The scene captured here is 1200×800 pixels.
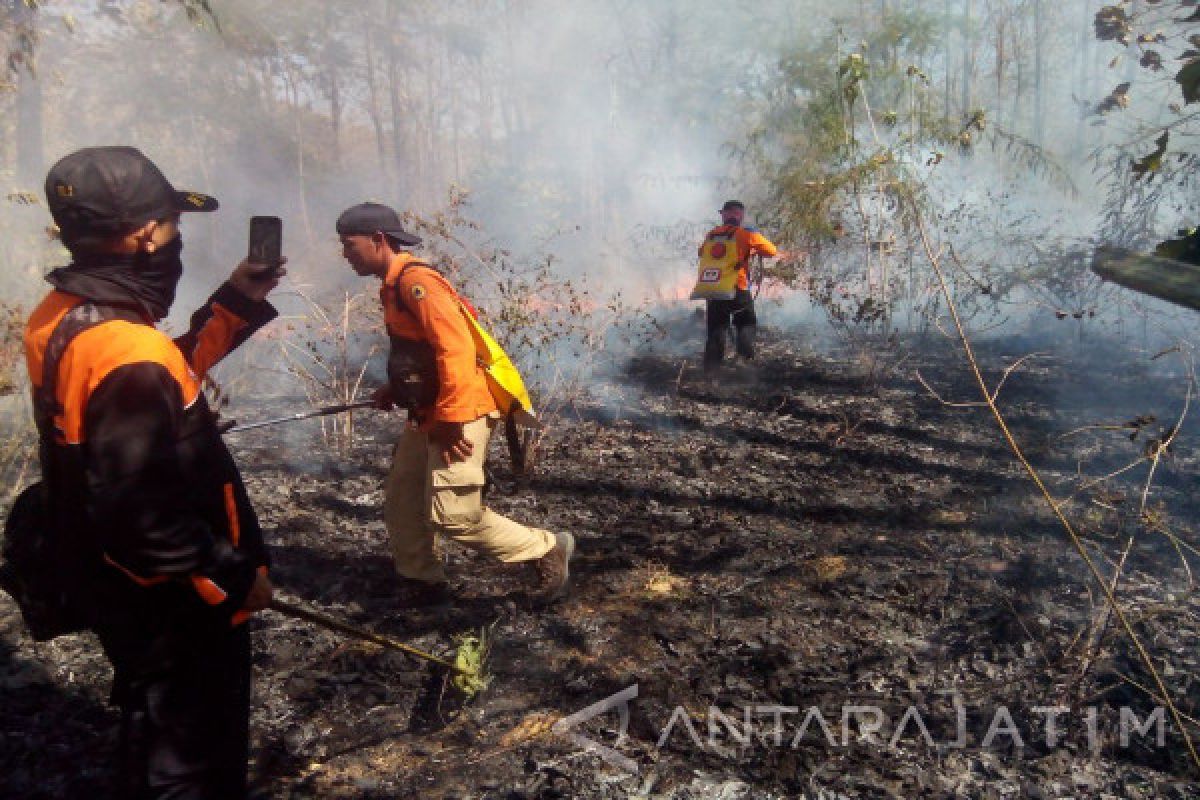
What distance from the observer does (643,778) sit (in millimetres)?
2461

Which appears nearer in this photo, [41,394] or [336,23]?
[41,394]

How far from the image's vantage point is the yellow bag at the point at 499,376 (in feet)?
10.5

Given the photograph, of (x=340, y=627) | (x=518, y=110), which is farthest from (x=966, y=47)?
(x=340, y=627)

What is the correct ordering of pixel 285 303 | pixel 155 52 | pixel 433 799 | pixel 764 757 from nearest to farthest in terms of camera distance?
1. pixel 433 799
2. pixel 764 757
3. pixel 285 303
4. pixel 155 52

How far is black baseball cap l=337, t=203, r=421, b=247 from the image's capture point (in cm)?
308

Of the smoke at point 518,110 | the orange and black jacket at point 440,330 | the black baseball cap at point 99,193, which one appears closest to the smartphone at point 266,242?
the black baseball cap at point 99,193

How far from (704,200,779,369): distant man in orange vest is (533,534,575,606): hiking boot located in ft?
14.2

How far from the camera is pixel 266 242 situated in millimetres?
2252

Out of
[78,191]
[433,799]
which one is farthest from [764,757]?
[78,191]

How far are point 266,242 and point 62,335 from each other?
2.47ft

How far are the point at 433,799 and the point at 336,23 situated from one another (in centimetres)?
2200

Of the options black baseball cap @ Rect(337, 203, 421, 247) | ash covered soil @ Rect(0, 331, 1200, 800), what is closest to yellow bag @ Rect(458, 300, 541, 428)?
black baseball cap @ Rect(337, 203, 421, 247)

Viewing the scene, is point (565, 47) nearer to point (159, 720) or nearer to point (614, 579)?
point (614, 579)

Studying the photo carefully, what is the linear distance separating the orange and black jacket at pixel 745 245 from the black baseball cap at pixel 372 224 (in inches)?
173
